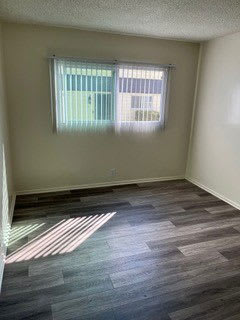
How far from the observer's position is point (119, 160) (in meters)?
3.95

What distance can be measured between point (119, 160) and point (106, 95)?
3.50 ft

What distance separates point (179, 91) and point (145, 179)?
5.25 ft

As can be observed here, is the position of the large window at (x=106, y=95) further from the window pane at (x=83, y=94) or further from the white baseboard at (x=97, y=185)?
the white baseboard at (x=97, y=185)

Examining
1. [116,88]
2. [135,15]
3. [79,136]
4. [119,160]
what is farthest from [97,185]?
[135,15]

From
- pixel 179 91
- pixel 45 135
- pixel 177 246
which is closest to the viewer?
pixel 177 246

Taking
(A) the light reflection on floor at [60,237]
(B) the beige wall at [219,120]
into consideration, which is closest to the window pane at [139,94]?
(B) the beige wall at [219,120]

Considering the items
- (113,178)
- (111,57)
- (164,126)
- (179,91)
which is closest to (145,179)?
(113,178)

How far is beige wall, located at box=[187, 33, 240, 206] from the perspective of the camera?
332 cm

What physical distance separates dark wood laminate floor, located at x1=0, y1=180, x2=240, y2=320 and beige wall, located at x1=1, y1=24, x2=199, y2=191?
490 millimetres

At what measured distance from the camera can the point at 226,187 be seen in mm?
3562

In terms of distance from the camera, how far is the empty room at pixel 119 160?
75.4 inches

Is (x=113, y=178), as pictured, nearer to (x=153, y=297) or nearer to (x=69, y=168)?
(x=69, y=168)

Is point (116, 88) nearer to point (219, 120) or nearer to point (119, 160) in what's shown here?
point (119, 160)

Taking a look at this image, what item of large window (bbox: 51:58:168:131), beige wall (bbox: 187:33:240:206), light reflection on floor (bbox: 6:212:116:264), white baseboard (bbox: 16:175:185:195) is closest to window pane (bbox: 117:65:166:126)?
large window (bbox: 51:58:168:131)
